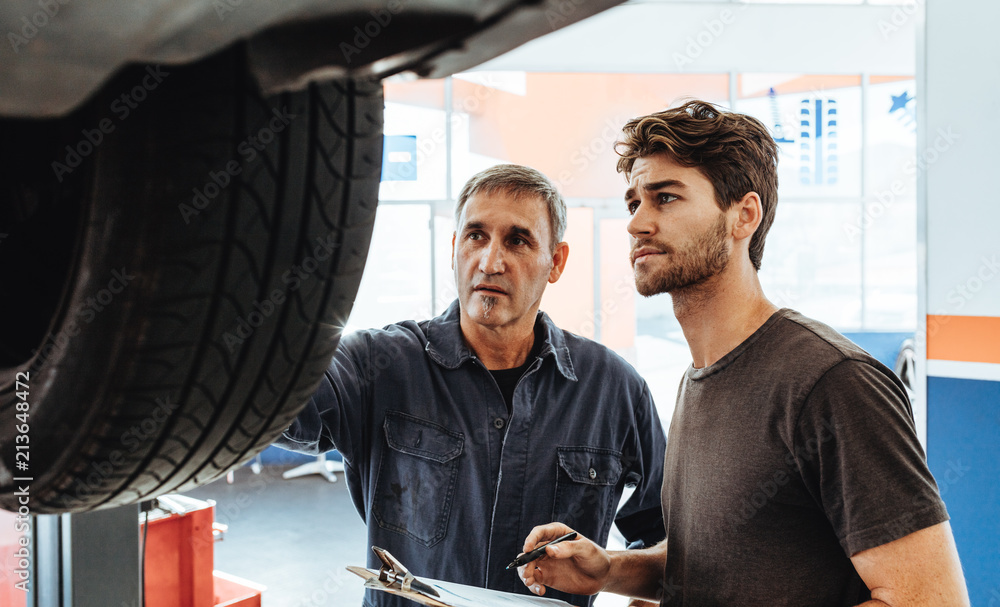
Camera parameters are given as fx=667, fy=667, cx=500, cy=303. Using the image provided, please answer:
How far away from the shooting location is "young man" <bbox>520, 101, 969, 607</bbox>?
2.95 ft

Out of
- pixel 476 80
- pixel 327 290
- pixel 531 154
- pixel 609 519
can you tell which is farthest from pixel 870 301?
pixel 327 290

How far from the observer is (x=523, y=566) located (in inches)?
46.9

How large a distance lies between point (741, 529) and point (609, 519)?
0.45m

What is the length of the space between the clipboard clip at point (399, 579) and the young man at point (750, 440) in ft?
1.04

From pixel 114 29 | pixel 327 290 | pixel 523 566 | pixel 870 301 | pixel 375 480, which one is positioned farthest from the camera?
pixel 870 301

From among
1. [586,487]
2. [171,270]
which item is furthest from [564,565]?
[171,270]

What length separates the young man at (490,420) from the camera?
1347mm

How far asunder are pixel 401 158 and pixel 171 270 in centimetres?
537

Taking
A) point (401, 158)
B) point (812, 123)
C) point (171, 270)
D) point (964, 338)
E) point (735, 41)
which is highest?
point (735, 41)

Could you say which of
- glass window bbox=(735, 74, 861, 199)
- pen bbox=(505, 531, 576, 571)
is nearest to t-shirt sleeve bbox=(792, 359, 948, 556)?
pen bbox=(505, 531, 576, 571)

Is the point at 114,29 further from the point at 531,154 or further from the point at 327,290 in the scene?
the point at 531,154

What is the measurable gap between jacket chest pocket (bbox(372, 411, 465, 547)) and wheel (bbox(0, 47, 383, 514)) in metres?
0.82

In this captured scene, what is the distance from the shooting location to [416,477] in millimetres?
1371

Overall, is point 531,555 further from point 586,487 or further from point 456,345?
point 456,345
